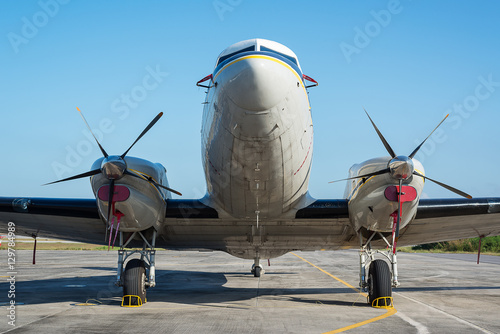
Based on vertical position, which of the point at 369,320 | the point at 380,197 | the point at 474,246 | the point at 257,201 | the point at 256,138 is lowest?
the point at 474,246

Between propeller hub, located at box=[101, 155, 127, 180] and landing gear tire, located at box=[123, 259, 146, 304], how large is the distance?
228 centimetres

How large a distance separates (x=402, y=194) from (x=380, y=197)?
49 centimetres

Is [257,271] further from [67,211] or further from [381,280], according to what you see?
[67,211]

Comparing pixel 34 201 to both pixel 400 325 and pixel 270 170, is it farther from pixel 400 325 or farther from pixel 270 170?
pixel 400 325

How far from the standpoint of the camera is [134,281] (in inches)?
418

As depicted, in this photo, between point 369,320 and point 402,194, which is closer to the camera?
point 369,320

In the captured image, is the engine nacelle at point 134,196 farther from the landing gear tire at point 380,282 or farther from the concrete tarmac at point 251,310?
the landing gear tire at point 380,282

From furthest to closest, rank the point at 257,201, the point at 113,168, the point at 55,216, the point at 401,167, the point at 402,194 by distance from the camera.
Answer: the point at 55,216 < the point at 257,201 < the point at 402,194 < the point at 113,168 < the point at 401,167

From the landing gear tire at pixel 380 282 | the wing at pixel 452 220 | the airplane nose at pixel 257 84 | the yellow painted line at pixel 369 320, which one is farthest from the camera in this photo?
the wing at pixel 452 220

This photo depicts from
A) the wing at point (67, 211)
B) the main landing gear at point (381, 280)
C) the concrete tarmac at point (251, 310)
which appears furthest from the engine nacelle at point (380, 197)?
the wing at point (67, 211)

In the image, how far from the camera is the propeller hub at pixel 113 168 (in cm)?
986

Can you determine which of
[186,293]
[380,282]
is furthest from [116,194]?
[380,282]

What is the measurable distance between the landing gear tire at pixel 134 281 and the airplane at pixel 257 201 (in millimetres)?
24

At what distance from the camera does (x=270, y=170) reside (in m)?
9.10
